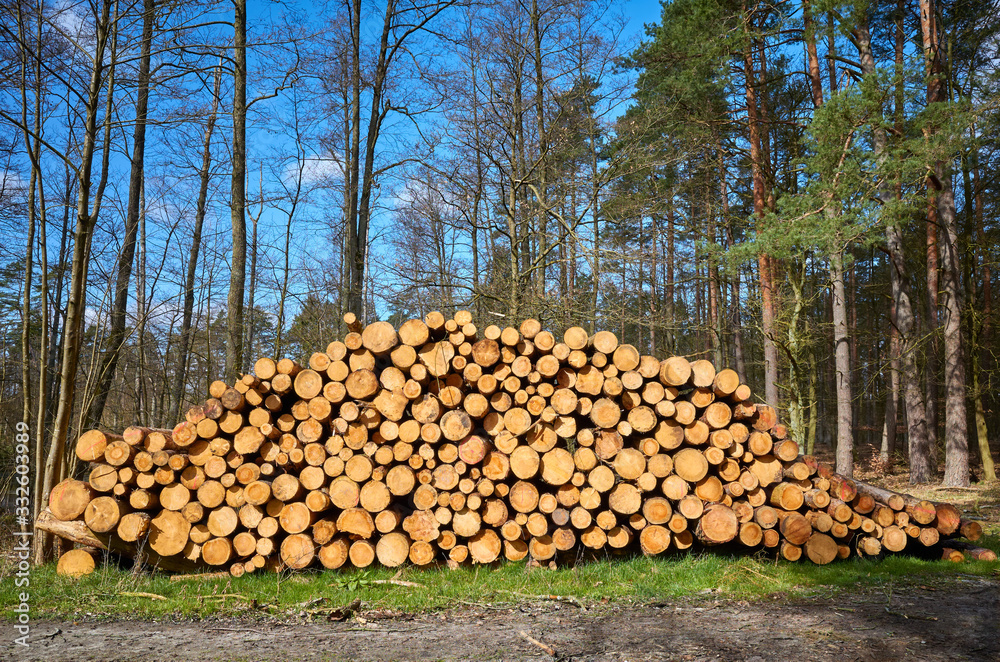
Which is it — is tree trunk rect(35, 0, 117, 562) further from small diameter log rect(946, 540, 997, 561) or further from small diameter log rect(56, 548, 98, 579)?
small diameter log rect(946, 540, 997, 561)

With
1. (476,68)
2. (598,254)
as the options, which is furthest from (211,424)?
(476,68)

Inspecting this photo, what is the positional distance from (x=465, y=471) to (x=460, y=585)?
0.83m

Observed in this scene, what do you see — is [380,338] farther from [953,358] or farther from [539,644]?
[953,358]

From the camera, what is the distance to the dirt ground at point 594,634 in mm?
3080

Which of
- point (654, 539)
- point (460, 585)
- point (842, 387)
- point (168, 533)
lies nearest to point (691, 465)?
point (654, 539)

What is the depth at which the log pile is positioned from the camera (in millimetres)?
4582

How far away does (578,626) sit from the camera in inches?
137

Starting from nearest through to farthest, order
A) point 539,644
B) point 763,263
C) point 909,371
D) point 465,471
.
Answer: point 539,644, point 465,471, point 763,263, point 909,371

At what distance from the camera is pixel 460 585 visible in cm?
420

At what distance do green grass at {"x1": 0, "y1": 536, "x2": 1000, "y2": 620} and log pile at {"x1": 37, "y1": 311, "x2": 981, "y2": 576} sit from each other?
0.16 m

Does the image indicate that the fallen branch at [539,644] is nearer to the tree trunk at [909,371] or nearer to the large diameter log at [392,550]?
the large diameter log at [392,550]

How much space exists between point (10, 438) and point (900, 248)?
15.2 m

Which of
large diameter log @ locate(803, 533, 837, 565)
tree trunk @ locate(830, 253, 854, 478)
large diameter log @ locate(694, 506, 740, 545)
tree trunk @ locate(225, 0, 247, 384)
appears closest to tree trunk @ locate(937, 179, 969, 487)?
tree trunk @ locate(830, 253, 854, 478)

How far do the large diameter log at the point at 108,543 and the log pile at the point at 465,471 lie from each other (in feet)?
0.06
